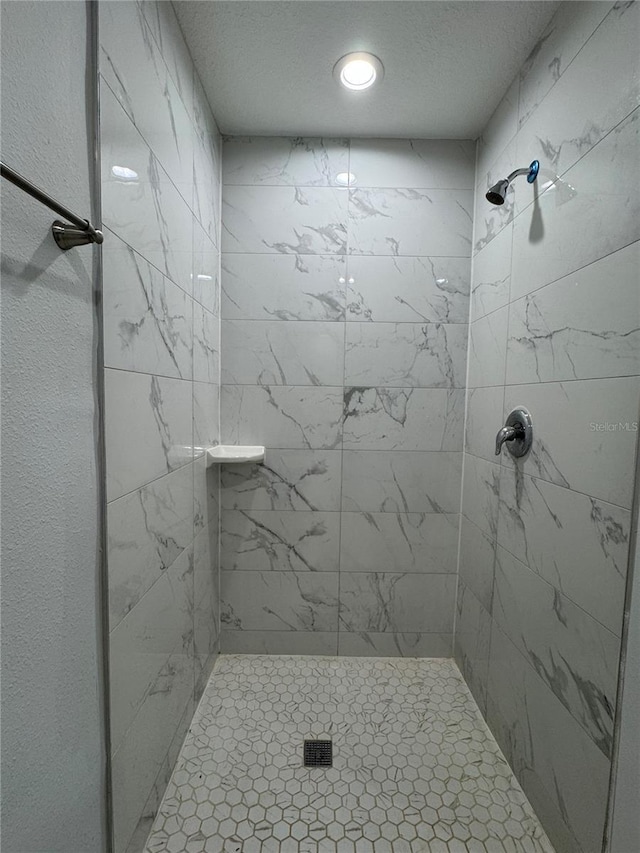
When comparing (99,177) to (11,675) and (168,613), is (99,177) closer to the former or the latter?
(11,675)

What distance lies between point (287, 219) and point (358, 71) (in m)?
0.54

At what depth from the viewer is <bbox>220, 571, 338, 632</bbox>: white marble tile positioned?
1.69 m

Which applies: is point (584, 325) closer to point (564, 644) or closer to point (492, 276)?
point (492, 276)

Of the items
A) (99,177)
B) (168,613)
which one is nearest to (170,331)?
(99,177)

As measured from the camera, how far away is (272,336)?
1.63m

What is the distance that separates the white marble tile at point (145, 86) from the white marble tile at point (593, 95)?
43.2 inches

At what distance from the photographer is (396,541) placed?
1.69 metres

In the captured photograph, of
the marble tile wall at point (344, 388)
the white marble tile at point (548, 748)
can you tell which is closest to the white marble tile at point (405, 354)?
the marble tile wall at point (344, 388)

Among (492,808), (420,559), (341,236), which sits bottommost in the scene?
(492,808)

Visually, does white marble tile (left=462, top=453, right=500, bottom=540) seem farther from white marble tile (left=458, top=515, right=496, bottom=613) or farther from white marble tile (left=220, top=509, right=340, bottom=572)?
white marble tile (left=220, top=509, right=340, bottom=572)

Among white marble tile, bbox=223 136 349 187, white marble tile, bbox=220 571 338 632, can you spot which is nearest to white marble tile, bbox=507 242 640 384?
white marble tile, bbox=223 136 349 187

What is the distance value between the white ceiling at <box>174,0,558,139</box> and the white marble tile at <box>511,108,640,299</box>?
53 centimetres

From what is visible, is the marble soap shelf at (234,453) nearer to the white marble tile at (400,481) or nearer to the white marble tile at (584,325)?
the white marble tile at (400,481)

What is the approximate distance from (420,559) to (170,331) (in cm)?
142
